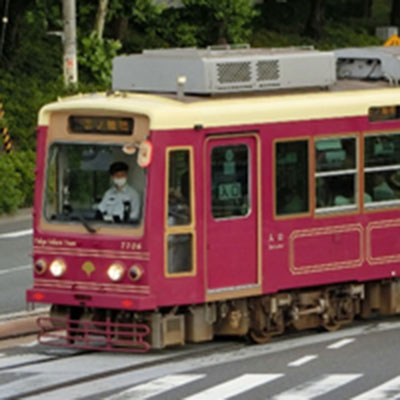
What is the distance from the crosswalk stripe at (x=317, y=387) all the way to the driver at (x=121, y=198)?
2744 mm

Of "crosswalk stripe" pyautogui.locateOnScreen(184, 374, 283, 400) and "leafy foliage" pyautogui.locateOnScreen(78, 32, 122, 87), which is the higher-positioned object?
"leafy foliage" pyautogui.locateOnScreen(78, 32, 122, 87)

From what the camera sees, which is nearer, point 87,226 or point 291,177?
point 87,226

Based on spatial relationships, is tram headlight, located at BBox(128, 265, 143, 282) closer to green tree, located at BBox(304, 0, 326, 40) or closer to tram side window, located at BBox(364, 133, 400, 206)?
Answer: tram side window, located at BBox(364, 133, 400, 206)

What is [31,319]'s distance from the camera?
21953 mm

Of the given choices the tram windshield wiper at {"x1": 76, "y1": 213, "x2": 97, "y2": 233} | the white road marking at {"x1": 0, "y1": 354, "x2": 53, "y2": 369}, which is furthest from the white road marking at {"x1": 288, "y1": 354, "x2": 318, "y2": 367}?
the white road marking at {"x1": 0, "y1": 354, "x2": 53, "y2": 369}

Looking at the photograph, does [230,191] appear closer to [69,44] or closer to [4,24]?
[69,44]

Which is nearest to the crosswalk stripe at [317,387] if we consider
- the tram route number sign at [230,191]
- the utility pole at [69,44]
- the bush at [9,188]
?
the tram route number sign at [230,191]

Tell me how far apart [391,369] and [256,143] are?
2.95 meters

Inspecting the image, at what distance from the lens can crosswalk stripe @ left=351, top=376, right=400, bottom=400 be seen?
653 inches

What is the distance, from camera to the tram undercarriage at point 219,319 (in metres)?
19.2

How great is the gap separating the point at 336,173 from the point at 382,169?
28.6 inches

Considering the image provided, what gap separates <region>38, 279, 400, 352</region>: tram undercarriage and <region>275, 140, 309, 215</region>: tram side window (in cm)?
98

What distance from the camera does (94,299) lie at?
62.5 ft

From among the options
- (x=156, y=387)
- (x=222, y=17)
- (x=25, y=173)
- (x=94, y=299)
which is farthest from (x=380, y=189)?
(x=222, y=17)
